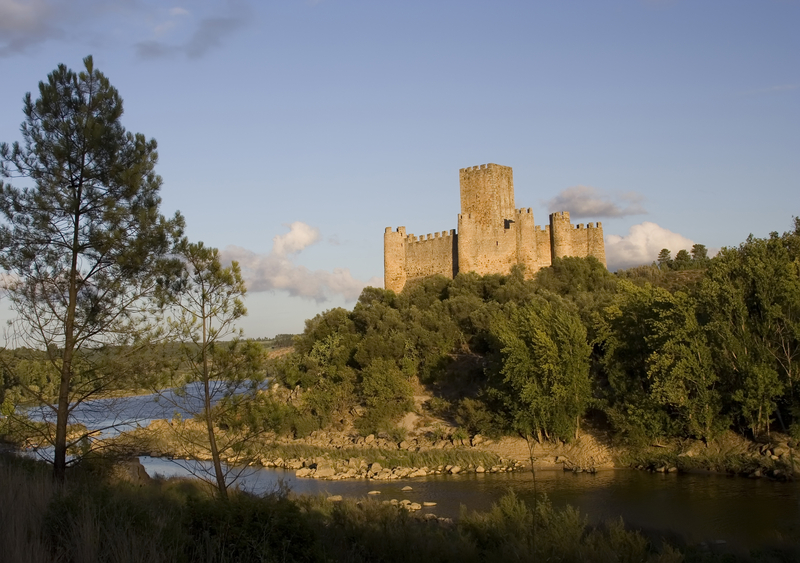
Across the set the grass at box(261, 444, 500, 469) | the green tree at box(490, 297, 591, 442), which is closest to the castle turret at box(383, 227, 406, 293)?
the grass at box(261, 444, 500, 469)

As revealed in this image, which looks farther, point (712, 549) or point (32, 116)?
point (712, 549)

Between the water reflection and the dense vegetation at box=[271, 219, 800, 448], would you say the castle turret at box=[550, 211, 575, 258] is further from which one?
the water reflection

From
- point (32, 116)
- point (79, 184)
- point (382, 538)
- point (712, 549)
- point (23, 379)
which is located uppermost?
point (32, 116)

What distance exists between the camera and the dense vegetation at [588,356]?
21703mm

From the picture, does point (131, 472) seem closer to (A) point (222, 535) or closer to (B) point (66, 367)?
(B) point (66, 367)

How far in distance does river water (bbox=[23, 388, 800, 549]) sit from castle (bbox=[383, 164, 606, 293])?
1458 centimetres

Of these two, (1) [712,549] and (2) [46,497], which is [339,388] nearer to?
(1) [712,549]

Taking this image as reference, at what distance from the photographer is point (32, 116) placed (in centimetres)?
1125

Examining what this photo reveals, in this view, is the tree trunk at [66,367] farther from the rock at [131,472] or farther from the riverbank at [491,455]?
the riverbank at [491,455]

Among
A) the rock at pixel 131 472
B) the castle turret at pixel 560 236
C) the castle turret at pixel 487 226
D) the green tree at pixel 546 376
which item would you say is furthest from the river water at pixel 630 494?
the castle turret at pixel 560 236

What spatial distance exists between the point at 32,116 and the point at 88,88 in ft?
3.12

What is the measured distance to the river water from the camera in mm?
14664

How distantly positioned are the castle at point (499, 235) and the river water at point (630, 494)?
47.8ft

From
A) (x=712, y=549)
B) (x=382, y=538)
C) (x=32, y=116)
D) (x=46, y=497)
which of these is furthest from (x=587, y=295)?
(x=46, y=497)
